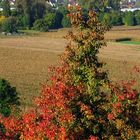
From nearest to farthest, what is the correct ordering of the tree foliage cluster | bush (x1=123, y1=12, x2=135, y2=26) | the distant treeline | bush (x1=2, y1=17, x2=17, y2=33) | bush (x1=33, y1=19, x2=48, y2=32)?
the tree foliage cluster < bush (x1=2, y1=17, x2=17, y2=33) < bush (x1=33, y1=19, x2=48, y2=32) < the distant treeline < bush (x1=123, y1=12, x2=135, y2=26)

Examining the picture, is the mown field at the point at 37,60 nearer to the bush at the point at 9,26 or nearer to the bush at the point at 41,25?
the bush at the point at 9,26

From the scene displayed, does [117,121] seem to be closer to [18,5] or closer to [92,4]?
[18,5]

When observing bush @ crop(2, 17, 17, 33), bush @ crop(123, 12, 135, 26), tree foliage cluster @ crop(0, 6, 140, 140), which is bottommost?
bush @ crop(123, 12, 135, 26)

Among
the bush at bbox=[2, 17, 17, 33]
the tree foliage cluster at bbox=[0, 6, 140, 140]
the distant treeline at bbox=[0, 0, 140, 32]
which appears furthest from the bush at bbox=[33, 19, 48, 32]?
the tree foliage cluster at bbox=[0, 6, 140, 140]

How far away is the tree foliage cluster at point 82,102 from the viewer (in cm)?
1075

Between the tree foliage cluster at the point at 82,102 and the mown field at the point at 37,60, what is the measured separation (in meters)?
19.0

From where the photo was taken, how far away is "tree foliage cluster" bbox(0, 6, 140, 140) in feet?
35.3

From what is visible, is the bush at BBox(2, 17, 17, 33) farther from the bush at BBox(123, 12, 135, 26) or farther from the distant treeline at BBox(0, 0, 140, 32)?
the bush at BBox(123, 12, 135, 26)

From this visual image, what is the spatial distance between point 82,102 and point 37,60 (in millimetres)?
55536

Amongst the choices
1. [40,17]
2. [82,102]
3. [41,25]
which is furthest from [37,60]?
[40,17]

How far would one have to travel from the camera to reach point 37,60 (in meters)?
66.6

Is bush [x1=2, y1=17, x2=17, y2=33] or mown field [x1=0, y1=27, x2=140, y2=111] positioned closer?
mown field [x1=0, y1=27, x2=140, y2=111]

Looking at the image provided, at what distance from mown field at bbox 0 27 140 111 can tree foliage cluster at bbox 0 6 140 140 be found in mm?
18966

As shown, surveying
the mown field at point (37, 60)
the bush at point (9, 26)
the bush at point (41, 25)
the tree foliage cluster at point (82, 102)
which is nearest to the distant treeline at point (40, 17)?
the bush at point (41, 25)
